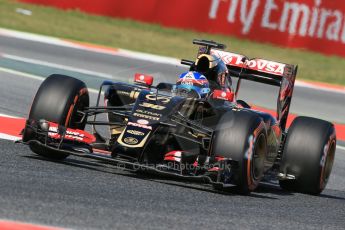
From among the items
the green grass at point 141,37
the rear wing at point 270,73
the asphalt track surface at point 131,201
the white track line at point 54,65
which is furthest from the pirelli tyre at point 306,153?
the green grass at point 141,37

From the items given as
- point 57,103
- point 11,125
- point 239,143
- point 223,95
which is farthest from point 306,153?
point 11,125

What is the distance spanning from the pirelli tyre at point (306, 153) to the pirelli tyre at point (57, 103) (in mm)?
2059

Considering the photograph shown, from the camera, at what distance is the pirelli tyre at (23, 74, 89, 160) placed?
8.00 metres

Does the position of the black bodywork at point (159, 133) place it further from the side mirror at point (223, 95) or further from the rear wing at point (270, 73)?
the rear wing at point (270, 73)

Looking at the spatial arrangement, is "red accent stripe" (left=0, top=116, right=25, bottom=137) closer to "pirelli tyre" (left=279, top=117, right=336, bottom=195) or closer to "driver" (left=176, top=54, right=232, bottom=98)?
"driver" (left=176, top=54, right=232, bottom=98)

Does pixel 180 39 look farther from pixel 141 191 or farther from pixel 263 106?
pixel 141 191

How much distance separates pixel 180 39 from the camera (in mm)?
19875

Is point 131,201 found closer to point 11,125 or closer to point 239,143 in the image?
point 239,143

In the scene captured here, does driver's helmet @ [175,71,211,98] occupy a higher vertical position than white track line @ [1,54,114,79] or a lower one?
higher

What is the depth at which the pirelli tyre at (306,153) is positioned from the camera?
8516 millimetres

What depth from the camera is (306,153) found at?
852 centimetres

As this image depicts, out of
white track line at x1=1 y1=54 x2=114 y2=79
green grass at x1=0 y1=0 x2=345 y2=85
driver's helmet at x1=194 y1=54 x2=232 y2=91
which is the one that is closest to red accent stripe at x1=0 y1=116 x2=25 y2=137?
driver's helmet at x1=194 y1=54 x2=232 y2=91

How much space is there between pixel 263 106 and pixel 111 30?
606 cm

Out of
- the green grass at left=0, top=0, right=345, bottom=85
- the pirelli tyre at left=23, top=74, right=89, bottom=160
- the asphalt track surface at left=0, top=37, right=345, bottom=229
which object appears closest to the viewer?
the asphalt track surface at left=0, top=37, right=345, bottom=229
